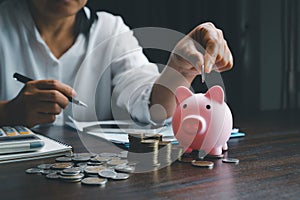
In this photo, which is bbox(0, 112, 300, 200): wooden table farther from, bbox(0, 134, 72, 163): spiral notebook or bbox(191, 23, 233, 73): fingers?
bbox(191, 23, 233, 73): fingers

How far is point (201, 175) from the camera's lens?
0.59 metres

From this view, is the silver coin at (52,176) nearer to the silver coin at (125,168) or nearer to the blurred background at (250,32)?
the silver coin at (125,168)

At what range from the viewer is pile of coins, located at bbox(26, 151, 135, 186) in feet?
1.86

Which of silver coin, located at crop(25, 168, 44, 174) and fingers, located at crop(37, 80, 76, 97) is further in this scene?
fingers, located at crop(37, 80, 76, 97)

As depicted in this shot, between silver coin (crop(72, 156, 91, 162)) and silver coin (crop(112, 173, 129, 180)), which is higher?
silver coin (crop(72, 156, 91, 162))

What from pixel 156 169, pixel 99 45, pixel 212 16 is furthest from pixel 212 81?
pixel 212 16

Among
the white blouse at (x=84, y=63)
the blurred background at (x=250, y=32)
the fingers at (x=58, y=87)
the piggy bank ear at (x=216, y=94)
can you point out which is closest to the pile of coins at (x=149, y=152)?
the piggy bank ear at (x=216, y=94)

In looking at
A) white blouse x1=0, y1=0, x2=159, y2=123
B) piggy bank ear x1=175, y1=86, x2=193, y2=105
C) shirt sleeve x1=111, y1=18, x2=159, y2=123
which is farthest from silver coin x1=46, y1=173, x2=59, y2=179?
A: white blouse x1=0, y1=0, x2=159, y2=123

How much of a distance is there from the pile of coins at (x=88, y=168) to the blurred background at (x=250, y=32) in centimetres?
96

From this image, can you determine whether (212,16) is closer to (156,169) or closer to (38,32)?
(38,32)

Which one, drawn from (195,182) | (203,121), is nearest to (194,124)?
(203,121)

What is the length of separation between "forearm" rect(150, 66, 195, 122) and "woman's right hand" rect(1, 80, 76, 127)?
206 mm

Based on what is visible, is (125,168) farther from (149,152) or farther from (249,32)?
(249,32)

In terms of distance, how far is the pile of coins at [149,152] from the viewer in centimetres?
64
